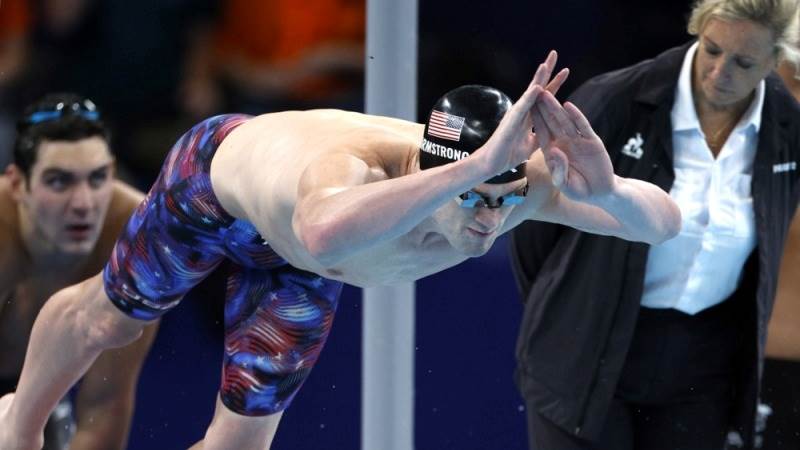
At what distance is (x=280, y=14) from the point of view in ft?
11.8

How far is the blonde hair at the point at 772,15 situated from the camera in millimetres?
2961

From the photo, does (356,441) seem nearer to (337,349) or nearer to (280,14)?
(337,349)

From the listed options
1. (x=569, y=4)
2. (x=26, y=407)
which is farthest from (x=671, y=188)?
(x=26, y=407)

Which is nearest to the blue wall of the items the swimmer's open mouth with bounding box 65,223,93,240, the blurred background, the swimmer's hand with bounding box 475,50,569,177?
the blurred background

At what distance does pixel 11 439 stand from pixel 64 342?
12.6 inches

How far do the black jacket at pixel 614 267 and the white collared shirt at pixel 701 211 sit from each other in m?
0.03

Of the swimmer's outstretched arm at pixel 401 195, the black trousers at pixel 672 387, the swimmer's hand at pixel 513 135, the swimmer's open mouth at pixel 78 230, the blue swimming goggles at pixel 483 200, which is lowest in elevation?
the black trousers at pixel 672 387

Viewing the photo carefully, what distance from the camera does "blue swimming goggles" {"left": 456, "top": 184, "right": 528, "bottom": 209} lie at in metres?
2.23

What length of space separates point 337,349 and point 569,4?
1.24 metres

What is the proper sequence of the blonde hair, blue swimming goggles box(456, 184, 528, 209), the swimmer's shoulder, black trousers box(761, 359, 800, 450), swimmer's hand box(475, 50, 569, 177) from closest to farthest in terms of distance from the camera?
swimmer's hand box(475, 50, 569, 177), blue swimming goggles box(456, 184, 528, 209), the swimmer's shoulder, the blonde hair, black trousers box(761, 359, 800, 450)

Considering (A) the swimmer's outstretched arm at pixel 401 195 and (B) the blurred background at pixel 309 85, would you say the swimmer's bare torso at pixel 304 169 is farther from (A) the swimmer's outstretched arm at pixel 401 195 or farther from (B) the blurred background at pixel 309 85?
(B) the blurred background at pixel 309 85

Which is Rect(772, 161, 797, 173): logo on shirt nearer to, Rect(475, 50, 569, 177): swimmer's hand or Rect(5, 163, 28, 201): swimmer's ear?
Rect(475, 50, 569, 177): swimmer's hand

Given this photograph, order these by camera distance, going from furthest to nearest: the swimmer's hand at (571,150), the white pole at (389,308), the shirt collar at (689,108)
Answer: the white pole at (389,308)
the shirt collar at (689,108)
the swimmer's hand at (571,150)

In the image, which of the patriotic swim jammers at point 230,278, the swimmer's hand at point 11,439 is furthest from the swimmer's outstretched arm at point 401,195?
the swimmer's hand at point 11,439
